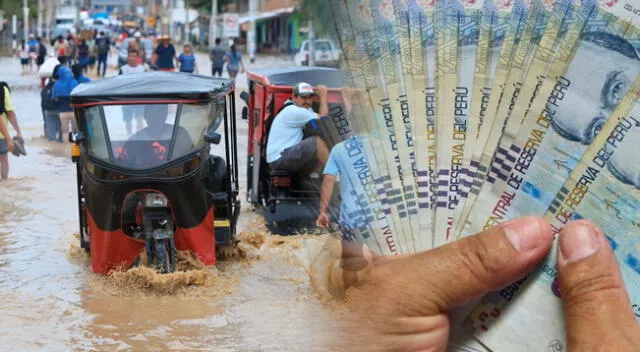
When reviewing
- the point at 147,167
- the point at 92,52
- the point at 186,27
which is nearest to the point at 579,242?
the point at 147,167

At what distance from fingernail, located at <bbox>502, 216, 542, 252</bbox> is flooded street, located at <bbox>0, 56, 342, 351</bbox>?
4261 mm

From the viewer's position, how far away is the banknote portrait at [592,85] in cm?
149

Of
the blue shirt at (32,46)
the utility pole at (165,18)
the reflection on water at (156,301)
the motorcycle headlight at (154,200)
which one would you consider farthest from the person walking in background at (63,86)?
the utility pole at (165,18)

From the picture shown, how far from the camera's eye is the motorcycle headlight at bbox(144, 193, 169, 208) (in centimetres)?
820

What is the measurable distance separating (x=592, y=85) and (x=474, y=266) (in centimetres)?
31

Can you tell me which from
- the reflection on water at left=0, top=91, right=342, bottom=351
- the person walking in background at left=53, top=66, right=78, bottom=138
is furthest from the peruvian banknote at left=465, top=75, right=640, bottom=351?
the person walking in background at left=53, top=66, right=78, bottom=138

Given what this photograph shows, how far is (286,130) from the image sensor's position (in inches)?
351

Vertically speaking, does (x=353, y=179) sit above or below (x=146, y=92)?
above

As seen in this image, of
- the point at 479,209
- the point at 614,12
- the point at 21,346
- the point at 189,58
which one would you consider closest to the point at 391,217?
the point at 479,209

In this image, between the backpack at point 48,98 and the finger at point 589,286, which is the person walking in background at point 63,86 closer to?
the backpack at point 48,98

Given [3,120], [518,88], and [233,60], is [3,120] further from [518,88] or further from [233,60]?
[233,60]

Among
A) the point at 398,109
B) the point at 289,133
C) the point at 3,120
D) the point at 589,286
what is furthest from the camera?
the point at 3,120

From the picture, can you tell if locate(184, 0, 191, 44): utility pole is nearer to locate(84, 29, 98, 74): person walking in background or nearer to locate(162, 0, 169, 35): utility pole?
locate(162, 0, 169, 35): utility pole

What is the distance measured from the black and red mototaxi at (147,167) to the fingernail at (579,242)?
6.75m
